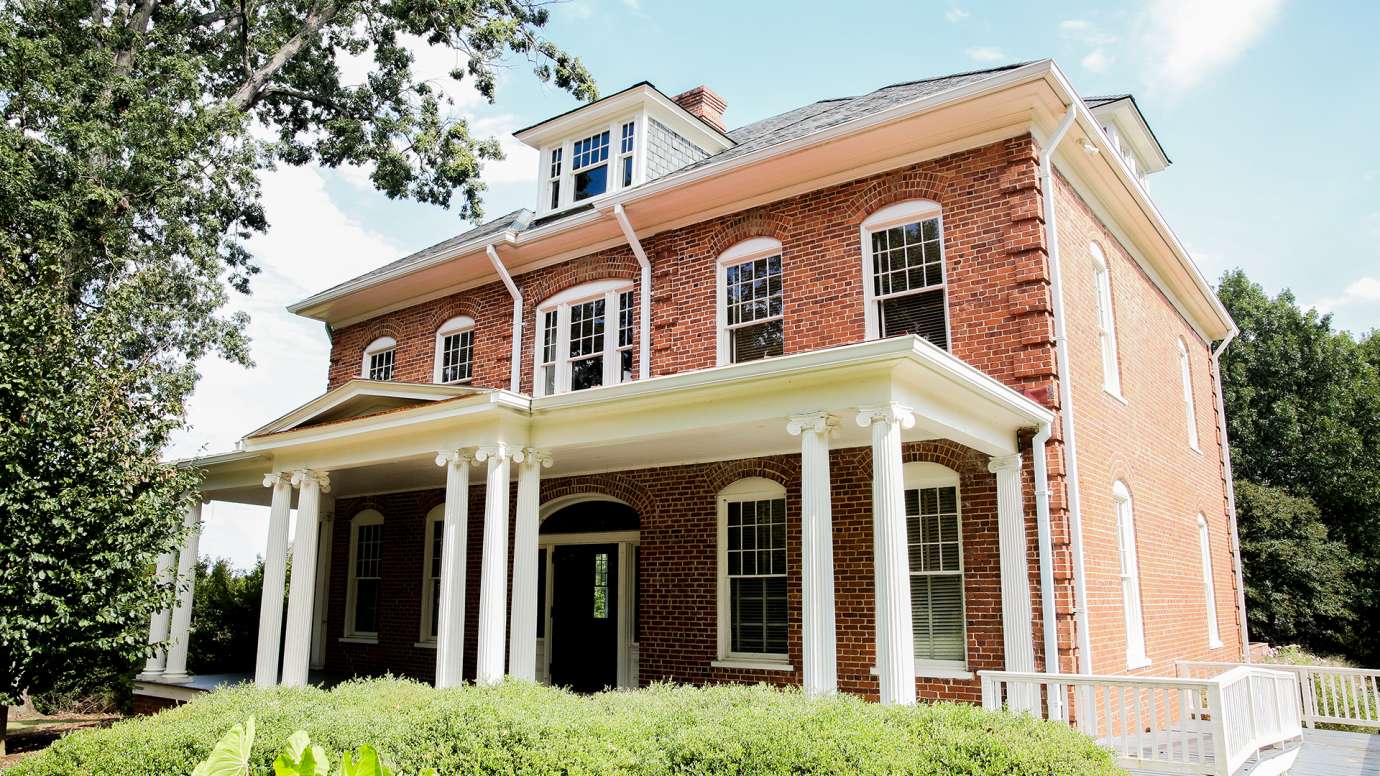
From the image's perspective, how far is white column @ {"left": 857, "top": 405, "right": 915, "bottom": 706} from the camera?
25.5 ft

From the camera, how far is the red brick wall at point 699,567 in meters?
10.1

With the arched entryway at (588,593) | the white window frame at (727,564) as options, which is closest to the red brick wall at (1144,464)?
the white window frame at (727,564)

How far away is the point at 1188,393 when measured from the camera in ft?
54.1

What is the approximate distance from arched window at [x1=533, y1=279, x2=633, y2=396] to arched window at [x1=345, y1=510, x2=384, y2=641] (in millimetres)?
5012

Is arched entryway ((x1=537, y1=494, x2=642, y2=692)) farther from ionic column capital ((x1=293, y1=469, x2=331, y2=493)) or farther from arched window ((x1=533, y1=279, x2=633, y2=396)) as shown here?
ionic column capital ((x1=293, y1=469, x2=331, y2=493))

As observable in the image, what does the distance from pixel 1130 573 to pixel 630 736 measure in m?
7.70

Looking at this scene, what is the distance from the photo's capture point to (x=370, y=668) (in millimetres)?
16391

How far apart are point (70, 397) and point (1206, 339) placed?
1985 centimetres

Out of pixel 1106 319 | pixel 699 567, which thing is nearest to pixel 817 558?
pixel 699 567

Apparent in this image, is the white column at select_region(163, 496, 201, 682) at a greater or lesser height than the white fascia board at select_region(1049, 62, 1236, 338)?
lesser

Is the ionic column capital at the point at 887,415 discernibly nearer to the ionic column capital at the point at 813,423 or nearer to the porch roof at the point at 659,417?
the porch roof at the point at 659,417

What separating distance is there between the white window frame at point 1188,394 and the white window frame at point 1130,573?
5156 millimetres

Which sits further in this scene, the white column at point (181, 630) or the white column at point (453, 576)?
the white column at point (181, 630)

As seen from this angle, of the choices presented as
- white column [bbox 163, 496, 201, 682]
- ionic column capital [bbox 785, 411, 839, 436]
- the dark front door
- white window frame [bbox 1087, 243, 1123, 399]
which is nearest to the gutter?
the dark front door
